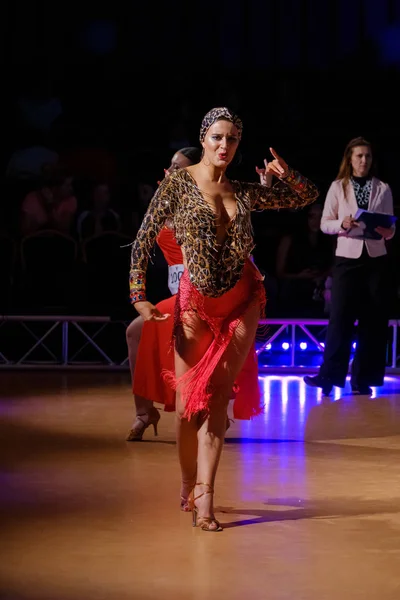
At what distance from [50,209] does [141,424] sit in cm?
511

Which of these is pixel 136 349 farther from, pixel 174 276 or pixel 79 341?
pixel 79 341

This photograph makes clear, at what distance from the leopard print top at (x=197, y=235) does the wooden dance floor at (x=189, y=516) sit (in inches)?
35.0

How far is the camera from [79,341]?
9.74 metres

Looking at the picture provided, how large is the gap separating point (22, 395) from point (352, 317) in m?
2.38

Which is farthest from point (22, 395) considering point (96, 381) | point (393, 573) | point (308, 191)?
point (393, 573)

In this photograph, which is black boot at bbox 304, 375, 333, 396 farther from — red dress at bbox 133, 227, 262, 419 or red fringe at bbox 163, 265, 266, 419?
red fringe at bbox 163, 265, 266, 419

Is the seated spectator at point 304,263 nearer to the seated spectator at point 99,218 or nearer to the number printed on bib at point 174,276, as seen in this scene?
the seated spectator at point 99,218

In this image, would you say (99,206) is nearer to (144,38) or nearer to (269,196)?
(144,38)

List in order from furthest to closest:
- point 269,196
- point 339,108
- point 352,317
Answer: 1. point 339,108
2. point 352,317
3. point 269,196

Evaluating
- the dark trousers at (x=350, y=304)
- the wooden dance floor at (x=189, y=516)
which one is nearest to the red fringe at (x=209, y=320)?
the wooden dance floor at (x=189, y=516)

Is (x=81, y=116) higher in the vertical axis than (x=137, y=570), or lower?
higher

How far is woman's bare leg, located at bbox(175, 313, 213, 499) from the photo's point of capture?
399 cm

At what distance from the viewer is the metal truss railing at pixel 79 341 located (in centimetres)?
915

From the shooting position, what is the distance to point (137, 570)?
336cm
